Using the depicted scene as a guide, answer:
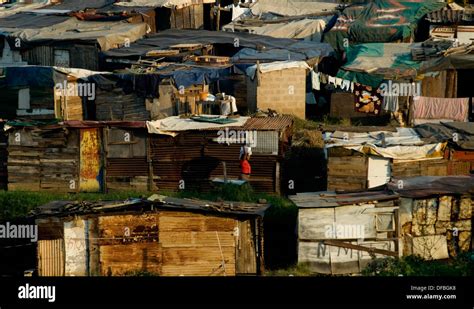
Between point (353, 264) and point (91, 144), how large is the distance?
9.33 m

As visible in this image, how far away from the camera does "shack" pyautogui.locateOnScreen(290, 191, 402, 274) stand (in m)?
24.2

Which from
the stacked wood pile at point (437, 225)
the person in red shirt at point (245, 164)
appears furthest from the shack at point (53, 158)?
the stacked wood pile at point (437, 225)

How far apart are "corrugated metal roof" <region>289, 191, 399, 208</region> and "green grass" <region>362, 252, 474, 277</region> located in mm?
1350

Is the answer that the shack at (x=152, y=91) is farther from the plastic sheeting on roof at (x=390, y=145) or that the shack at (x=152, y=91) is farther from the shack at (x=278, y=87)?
the plastic sheeting on roof at (x=390, y=145)

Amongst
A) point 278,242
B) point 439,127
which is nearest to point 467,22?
point 439,127

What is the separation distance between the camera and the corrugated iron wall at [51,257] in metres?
24.6

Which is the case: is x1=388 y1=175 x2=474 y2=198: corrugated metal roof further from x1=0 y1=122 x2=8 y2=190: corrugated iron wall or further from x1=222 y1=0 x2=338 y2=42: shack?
x1=222 y1=0 x2=338 y2=42: shack

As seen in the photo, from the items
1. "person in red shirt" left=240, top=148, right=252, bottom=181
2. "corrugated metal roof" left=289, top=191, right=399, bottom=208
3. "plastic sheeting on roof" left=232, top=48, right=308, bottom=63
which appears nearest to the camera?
"corrugated metal roof" left=289, top=191, right=399, bottom=208

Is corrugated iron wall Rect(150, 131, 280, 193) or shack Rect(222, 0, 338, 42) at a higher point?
shack Rect(222, 0, 338, 42)

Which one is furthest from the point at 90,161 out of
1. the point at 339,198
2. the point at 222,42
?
the point at 222,42

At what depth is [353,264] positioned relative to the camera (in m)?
24.3

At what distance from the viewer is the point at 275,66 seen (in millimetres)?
33281

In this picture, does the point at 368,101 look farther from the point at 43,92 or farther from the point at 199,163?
the point at 43,92

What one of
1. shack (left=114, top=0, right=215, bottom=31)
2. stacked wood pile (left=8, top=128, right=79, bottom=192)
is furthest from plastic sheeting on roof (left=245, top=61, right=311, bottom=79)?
shack (left=114, top=0, right=215, bottom=31)
